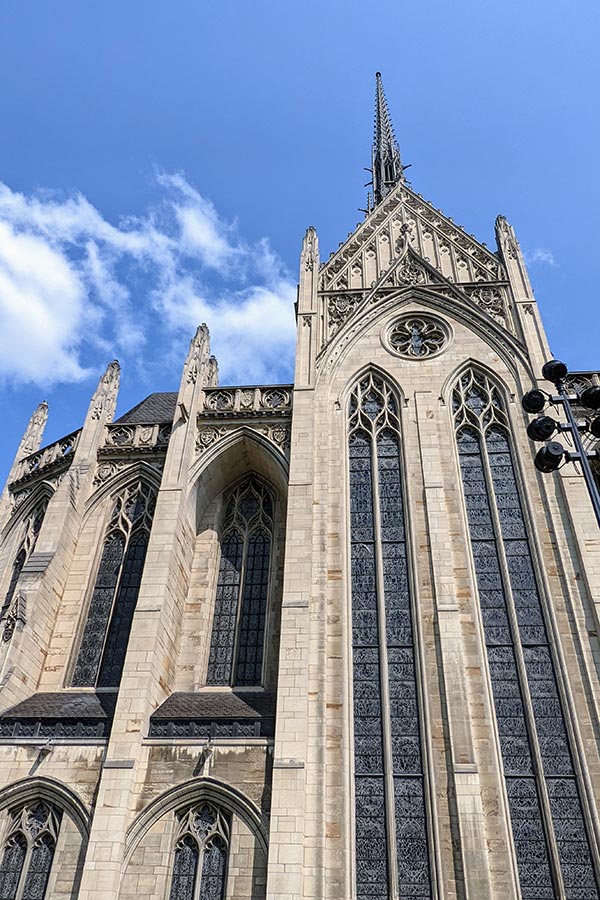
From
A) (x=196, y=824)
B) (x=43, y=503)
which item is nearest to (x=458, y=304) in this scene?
(x=43, y=503)

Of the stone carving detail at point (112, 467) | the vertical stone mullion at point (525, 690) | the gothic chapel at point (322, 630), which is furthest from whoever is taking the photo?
the stone carving detail at point (112, 467)

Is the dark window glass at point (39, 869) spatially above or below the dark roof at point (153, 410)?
below

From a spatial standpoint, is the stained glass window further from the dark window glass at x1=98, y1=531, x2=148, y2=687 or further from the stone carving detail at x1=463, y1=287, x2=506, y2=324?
the stone carving detail at x1=463, y1=287, x2=506, y2=324

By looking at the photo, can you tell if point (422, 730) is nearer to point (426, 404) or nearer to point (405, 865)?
point (405, 865)

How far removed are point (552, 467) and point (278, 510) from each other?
963 centimetres

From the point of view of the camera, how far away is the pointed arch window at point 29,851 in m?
10.9

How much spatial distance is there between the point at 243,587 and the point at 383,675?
13.7 ft

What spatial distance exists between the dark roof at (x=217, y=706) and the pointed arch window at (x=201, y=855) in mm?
1579

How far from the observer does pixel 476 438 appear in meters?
16.0

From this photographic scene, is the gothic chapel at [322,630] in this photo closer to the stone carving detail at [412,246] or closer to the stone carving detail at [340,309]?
the stone carving detail at [340,309]

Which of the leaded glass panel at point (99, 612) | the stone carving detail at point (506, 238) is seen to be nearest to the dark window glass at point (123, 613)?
the leaded glass panel at point (99, 612)

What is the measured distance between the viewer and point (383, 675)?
496 inches

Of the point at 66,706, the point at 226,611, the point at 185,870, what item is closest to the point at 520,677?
the point at 226,611

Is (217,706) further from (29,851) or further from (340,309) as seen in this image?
(340,309)
